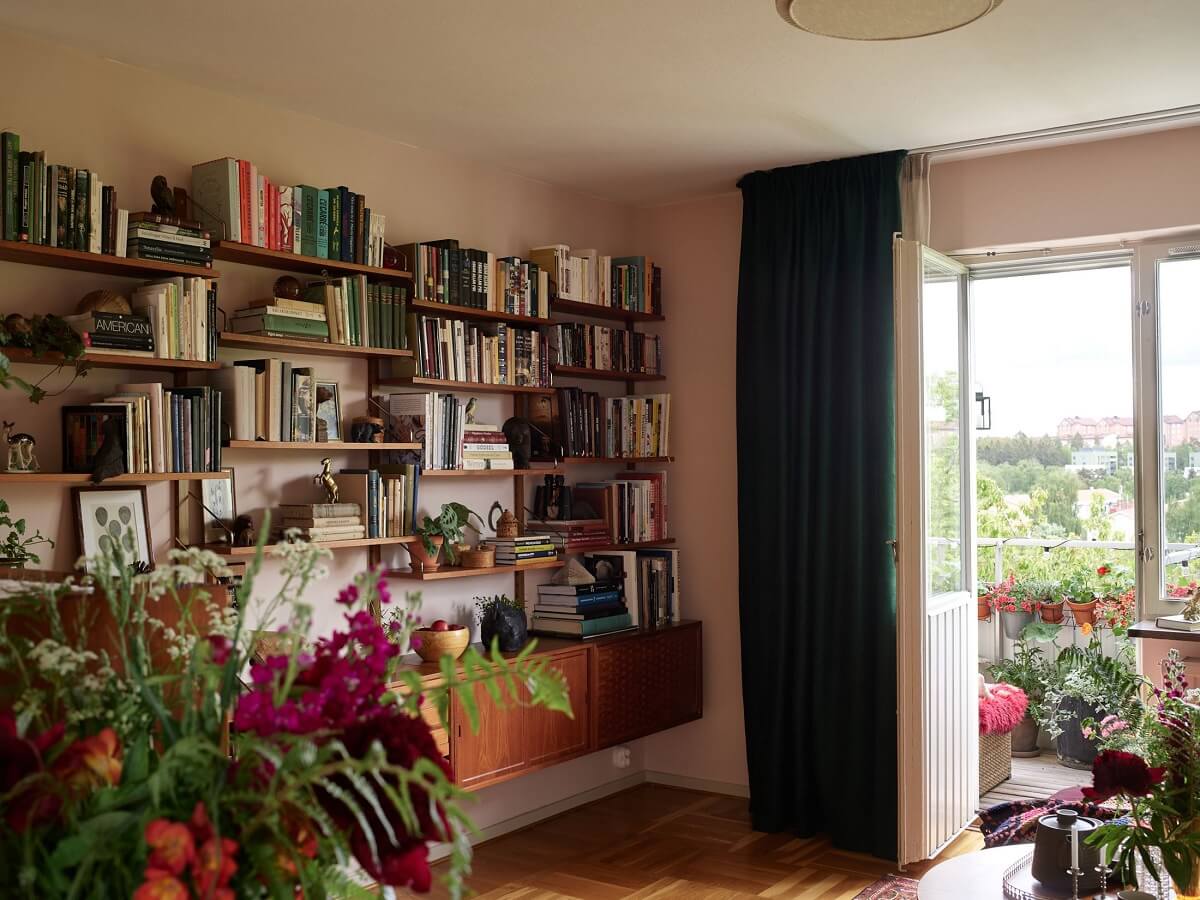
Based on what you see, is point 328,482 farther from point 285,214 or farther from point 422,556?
point 285,214

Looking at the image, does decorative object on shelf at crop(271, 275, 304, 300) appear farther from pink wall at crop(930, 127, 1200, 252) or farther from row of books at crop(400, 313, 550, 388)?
pink wall at crop(930, 127, 1200, 252)

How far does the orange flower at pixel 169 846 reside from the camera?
0.72 meters

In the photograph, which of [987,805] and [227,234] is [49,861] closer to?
[227,234]

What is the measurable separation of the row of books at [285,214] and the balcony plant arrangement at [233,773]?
2727 millimetres

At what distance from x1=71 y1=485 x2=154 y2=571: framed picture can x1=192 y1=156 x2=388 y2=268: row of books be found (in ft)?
2.69

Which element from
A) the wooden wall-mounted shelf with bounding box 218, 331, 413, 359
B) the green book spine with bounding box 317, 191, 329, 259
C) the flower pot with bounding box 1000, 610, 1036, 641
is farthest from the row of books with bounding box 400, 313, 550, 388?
the flower pot with bounding box 1000, 610, 1036, 641

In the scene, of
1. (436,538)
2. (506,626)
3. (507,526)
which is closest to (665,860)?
(506,626)

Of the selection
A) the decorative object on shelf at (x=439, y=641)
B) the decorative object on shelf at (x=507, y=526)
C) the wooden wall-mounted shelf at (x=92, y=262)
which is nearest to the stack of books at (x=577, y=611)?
the decorative object on shelf at (x=507, y=526)

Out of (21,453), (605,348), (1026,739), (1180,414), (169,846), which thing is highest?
(605,348)

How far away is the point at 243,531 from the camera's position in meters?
3.49

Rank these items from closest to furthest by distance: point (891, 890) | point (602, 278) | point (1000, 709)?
point (891, 890) < point (602, 278) < point (1000, 709)

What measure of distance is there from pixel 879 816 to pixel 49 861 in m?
4.10

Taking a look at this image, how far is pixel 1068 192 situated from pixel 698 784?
300 centimetres

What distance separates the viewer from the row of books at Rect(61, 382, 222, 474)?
3070 millimetres
